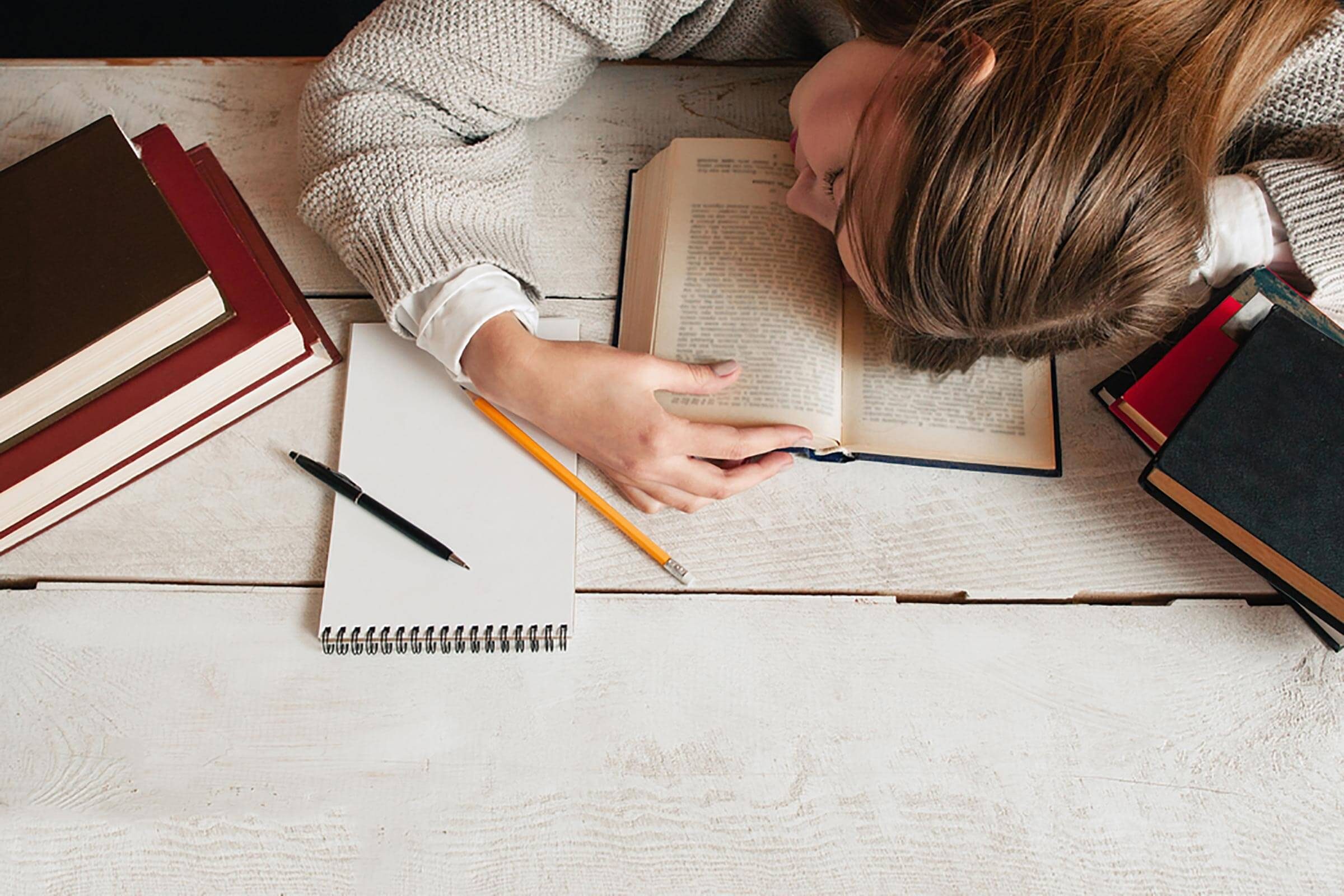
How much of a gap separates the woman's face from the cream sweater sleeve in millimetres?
133

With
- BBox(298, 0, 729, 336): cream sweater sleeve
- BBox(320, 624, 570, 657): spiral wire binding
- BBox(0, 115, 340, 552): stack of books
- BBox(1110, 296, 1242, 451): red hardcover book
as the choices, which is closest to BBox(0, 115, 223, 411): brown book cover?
BBox(0, 115, 340, 552): stack of books

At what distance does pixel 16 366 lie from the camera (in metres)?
0.52

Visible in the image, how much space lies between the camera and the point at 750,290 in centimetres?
67

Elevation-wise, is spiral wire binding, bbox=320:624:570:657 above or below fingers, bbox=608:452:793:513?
below

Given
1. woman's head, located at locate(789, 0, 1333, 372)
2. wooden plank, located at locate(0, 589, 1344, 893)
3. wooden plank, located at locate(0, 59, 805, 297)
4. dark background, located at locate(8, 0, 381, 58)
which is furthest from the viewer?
dark background, located at locate(8, 0, 381, 58)

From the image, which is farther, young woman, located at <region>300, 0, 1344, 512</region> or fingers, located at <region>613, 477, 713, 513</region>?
fingers, located at <region>613, 477, 713, 513</region>

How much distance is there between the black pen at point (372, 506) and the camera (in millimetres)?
614

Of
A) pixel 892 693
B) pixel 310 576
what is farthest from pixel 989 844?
pixel 310 576

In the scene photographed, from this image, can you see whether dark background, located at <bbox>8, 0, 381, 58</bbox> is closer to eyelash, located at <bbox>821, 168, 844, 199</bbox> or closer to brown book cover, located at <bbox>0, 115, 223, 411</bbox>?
brown book cover, located at <bbox>0, 115, 223, 411</bbox>

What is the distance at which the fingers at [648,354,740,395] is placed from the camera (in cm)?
62

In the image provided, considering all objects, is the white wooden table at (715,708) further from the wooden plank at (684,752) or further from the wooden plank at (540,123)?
the wooden plank at (540,123)

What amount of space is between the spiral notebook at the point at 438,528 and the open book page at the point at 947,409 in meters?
0.21

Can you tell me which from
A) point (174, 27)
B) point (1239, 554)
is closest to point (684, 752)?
point (1239, 554)

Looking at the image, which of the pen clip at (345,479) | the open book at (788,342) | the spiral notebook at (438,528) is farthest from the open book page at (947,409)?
the pen clip at (345,479)
